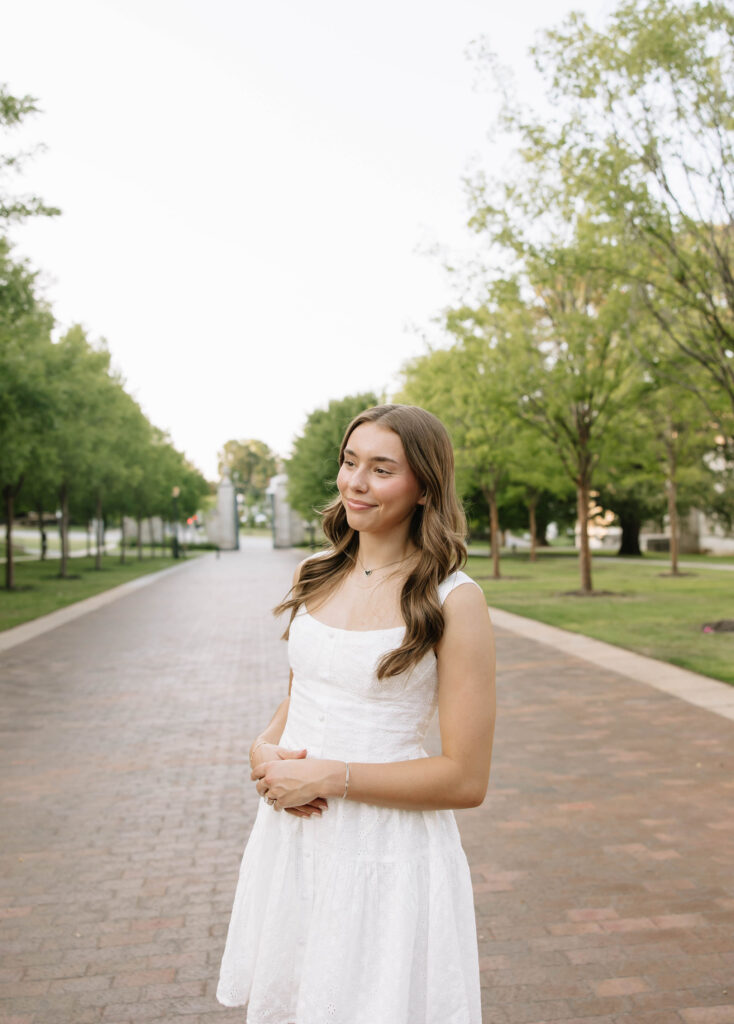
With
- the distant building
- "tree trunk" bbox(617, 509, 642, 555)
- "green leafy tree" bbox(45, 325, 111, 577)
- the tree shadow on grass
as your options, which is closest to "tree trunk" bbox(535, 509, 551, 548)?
"tree trunk" bbox(617, 509, 642, 555)

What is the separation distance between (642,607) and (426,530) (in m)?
16.4

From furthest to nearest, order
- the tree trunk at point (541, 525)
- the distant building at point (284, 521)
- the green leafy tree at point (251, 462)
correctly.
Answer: the green leafy tree at point (251, 462)
the distant building at point (284, 521)
the tree trunk at point (541, 525)

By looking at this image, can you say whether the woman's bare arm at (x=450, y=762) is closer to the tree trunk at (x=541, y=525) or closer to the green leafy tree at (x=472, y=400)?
the green leafy tree at (x=472, y=400)

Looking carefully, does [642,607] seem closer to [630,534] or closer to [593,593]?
[593,593]

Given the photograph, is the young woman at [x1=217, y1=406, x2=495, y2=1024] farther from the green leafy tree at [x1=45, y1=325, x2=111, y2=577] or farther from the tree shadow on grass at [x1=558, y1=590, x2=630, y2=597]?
the tree shadow on grass at [x1=558, y1=590, x2=630, y2=597]

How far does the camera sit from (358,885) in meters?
1.90

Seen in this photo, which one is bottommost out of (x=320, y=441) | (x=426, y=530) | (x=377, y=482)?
(x=426, y=530)

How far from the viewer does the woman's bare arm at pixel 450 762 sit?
73.4 inches

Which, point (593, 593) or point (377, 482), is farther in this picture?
point (593, 593)

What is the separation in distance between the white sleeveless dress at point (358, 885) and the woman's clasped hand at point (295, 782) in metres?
0.05

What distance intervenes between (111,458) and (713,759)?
25.5m

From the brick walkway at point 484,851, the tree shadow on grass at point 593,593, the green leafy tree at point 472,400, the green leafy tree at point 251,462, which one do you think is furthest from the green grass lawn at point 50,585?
the green leafy tree at point 251,462

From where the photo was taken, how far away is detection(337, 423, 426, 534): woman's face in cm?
200

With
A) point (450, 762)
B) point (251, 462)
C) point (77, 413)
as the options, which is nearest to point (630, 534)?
point (77, 413)
